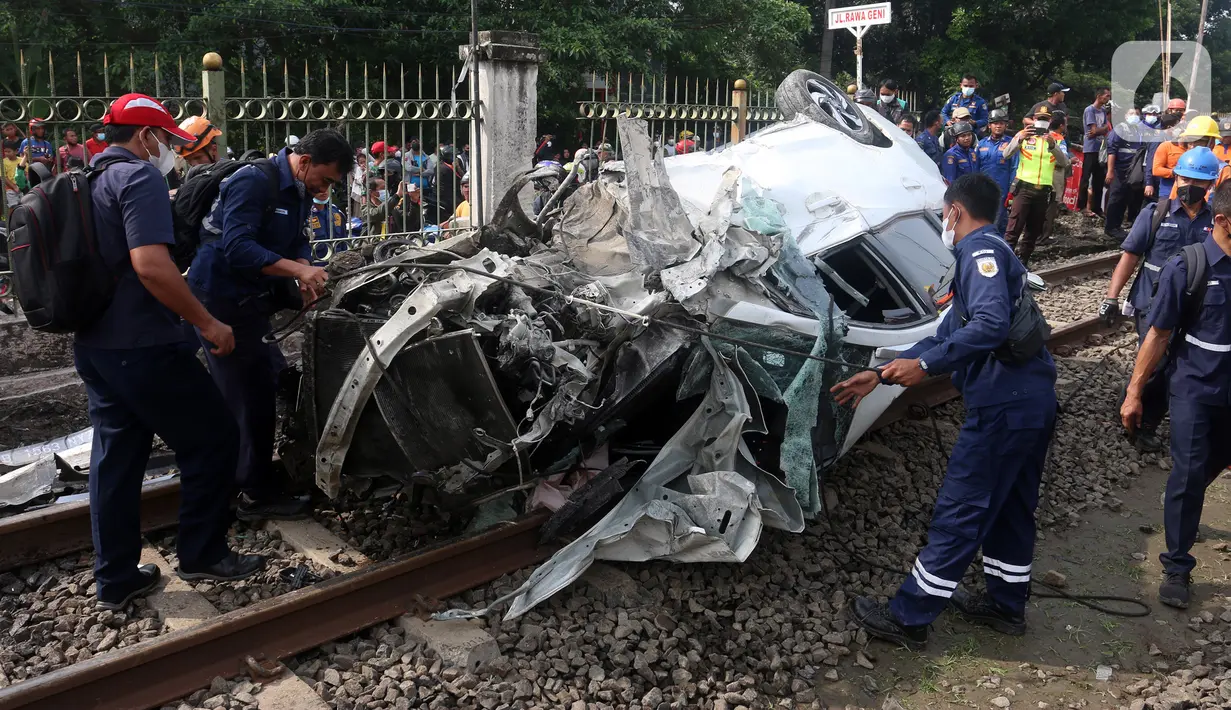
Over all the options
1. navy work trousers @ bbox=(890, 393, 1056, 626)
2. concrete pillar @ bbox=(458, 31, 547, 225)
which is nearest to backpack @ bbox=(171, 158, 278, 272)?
navy work trousers @ bbox=(890, 393, 1056, 626)

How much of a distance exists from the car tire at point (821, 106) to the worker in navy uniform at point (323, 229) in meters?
3.12

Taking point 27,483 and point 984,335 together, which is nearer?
point 984,335

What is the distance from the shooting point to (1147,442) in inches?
263

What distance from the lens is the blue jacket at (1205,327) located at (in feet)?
14.3

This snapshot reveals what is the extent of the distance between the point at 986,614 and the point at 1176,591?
104cm

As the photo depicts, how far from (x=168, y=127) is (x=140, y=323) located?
804mm

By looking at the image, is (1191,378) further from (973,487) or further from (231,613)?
(231,613)

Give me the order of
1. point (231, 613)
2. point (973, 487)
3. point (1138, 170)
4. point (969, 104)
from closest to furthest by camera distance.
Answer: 1. point (231, 613)
2. point (973, 487)
3. point (969, 104)
4. point (1138, 170)

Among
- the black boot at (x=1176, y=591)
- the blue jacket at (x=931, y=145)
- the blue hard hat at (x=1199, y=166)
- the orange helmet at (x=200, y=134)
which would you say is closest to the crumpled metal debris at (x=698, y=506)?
the black boot at (x=1176, y=591)

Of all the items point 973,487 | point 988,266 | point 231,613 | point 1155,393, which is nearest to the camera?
point 231,613

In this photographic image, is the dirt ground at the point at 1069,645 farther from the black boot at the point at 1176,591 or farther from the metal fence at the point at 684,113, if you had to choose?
the metal fence at the point at 684,113

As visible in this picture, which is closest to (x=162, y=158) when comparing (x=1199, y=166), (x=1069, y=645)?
(x=1069, y=645)

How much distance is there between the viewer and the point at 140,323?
3705 millimetres

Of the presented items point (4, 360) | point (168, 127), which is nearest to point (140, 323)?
point (168, 127)
